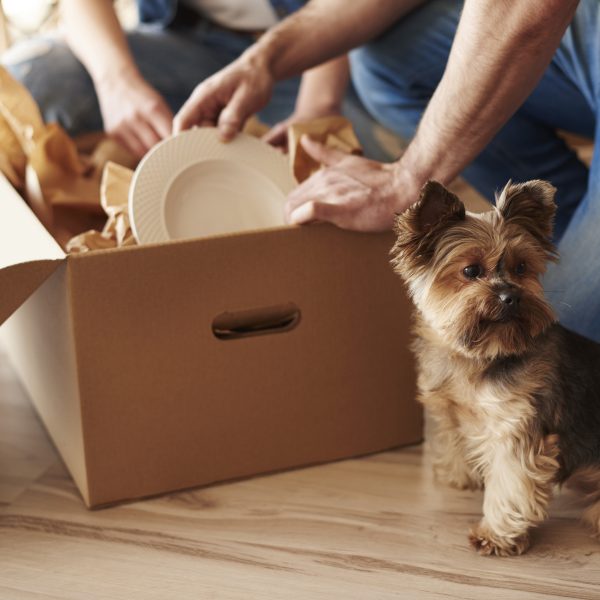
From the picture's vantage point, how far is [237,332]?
1445 millimetres

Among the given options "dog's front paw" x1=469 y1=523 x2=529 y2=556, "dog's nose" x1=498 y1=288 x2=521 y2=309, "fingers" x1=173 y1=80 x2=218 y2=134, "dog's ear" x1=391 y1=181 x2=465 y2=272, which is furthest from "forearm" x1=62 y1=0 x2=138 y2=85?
"dog's front paw" x1=469 y1=523 x2=529 y2=556

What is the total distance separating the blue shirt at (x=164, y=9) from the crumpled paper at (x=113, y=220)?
2.26 feet

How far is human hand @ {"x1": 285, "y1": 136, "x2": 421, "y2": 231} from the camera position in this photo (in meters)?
1.34

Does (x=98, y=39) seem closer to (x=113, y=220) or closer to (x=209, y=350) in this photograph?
(x=113, y=220)

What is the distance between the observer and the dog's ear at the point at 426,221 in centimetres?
111

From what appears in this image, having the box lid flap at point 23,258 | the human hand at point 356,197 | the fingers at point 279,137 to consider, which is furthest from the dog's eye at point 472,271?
the fingers at point 279,137

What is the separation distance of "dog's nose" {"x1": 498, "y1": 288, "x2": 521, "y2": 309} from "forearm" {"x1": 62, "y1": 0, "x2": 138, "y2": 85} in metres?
1.01

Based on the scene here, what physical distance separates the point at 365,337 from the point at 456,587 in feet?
1.39

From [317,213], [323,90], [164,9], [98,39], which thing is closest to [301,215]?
[317,213]

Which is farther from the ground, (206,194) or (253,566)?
(206,194)

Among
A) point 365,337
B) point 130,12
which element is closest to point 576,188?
point 365,337

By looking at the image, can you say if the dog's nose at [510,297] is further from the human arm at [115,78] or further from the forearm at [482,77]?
the human arm at [115,78]

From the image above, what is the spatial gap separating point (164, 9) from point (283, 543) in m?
1.34

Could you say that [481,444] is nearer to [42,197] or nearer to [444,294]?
[444,294]
